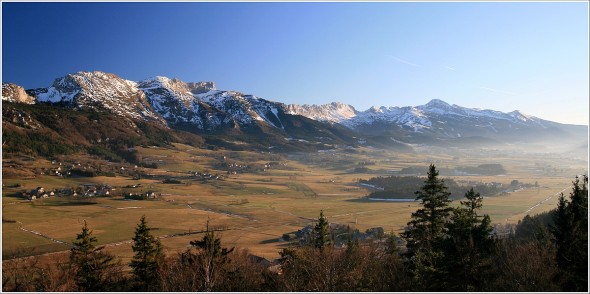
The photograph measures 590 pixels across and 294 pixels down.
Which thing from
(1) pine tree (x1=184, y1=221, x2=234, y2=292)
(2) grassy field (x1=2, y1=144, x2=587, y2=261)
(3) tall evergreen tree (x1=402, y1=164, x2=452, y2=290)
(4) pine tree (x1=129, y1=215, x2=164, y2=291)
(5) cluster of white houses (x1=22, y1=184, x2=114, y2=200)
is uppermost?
(3) tall evergreen tree (x1=402, y1=164, x2=452, y2=290)

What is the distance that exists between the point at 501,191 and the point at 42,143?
720 ft

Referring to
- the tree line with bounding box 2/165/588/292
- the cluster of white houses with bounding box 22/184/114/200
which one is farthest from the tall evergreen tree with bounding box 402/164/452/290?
the cluster of white houses with bounding box 22/184/114/200

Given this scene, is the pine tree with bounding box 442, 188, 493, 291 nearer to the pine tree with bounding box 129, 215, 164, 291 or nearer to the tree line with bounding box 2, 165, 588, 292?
the tree line with bounding box 2, 165, 588, 292

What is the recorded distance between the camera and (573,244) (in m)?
22.2

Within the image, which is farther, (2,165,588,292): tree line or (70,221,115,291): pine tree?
(70,221,115,291): pine tree

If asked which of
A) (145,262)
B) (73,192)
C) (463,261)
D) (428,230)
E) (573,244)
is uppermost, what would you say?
(573,244)

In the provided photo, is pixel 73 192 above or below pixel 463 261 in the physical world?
below

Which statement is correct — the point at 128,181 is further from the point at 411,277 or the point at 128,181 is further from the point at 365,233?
the point at 411,277

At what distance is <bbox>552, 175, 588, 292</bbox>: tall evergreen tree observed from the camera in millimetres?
19484

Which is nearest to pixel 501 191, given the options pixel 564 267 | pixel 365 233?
pixel 365 233

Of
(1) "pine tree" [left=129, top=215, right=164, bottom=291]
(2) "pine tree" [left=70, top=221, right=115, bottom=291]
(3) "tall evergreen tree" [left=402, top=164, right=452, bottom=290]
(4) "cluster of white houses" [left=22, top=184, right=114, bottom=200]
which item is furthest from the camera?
(4) "cluster of white houses" [left=22, top=184, right=114, bottom=200]

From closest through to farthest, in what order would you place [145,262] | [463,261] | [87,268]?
[463,261]
[87,268]
[145,262]

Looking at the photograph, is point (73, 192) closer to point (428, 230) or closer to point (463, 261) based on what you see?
point (428, 230)

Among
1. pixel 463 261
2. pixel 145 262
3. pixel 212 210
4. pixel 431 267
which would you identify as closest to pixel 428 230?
pixel 463 261
